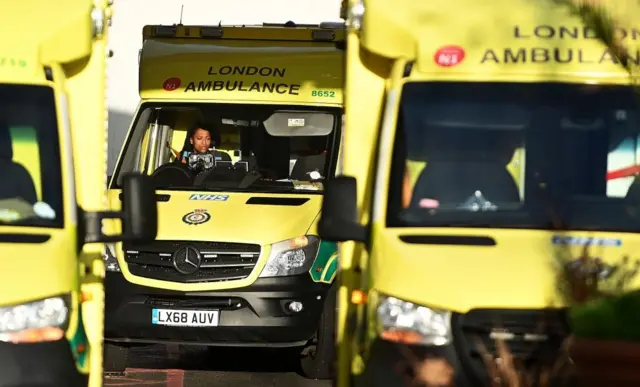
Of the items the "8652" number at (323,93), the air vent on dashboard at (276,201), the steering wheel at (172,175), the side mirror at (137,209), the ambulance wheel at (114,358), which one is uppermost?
the "8652" number at (323,93)

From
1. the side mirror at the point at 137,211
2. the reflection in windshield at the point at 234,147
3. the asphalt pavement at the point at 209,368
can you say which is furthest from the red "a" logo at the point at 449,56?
the asphalt pavement at the point at 209,368

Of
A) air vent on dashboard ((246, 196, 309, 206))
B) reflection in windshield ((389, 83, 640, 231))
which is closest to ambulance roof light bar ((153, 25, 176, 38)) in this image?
air vent on dashboard ((246, 196, 309, 206))

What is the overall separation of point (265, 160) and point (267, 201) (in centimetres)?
93

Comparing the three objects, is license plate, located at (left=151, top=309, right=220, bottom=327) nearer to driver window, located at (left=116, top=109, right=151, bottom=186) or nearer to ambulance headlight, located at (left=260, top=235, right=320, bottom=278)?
ambulance headlight, located at (left=260, top=235, right=320, bottom=278)

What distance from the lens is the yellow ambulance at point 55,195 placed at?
6074 mm

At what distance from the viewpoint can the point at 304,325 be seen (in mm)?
9922

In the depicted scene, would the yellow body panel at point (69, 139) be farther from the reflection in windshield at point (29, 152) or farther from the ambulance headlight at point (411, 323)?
the ambulance headlight at point (411, 323)

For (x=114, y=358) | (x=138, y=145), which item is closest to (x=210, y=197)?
(x=138, y=145)

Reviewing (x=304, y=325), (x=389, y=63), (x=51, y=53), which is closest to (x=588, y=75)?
(x=389, y=63)

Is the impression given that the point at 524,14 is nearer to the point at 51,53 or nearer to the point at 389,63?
the point at 389,63

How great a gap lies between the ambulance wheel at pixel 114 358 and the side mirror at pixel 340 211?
4.53 meters

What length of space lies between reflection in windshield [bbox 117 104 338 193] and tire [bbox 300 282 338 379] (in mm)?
1096

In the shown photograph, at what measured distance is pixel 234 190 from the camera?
416 inches

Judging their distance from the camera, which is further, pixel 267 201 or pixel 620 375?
pixel 267 201
